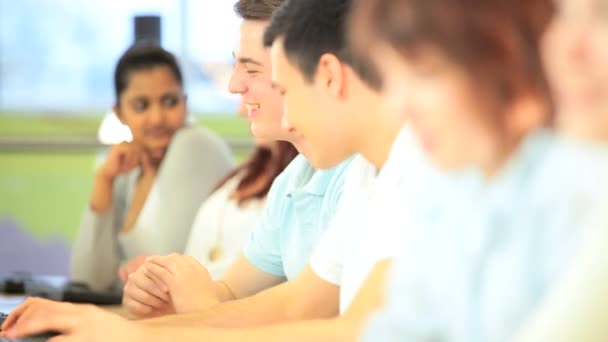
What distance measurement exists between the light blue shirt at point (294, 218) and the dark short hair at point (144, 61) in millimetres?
1357

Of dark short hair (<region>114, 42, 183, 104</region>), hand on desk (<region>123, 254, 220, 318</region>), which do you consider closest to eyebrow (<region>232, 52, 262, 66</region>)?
hand on desk (<region>123, 254, 220, 318</region>)

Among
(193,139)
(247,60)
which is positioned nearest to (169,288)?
(247,60)

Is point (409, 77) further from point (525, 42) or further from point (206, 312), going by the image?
point (206, 312)

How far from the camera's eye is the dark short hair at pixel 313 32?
1.35 metres

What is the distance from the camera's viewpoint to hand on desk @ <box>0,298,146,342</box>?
1278 millimetres

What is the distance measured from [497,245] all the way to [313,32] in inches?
21.2

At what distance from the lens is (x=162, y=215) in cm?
305

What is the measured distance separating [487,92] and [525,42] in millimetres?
47

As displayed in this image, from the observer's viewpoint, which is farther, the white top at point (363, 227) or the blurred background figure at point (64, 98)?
the blurred background figure at point (64, 98)

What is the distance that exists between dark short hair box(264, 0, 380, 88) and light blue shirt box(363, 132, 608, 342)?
1.37 ft

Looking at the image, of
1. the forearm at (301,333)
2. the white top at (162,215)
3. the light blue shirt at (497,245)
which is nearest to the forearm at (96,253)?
the white top at (162,215)

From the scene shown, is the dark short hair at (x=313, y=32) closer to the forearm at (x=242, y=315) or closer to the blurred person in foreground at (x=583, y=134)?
the forearm at (x=242, y=315)

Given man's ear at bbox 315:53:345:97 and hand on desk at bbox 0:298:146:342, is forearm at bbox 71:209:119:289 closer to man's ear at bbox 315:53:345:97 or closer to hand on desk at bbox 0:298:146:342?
hand on desk at bbox 0:298:146:342

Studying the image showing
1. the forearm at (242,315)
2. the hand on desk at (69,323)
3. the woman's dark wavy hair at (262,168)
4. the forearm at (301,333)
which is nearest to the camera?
the forearm at (301,333)
